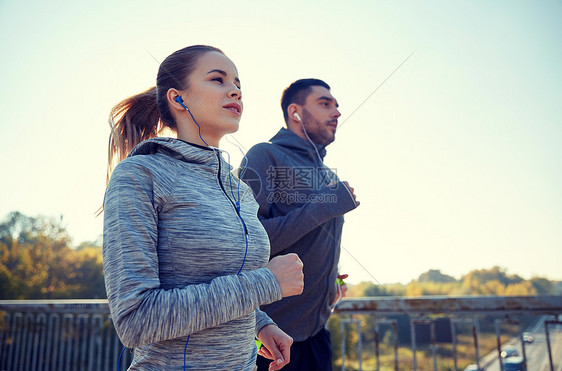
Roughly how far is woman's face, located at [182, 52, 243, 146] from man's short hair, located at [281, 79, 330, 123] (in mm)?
1396

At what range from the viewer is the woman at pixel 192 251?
2.57ft

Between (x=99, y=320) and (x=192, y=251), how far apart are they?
3333mm

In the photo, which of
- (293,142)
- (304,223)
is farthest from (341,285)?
(293,142)

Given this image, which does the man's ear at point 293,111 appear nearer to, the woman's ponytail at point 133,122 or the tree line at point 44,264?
the woman's ponytail at point 133,122

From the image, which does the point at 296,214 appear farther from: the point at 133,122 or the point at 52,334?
the point at 52,334

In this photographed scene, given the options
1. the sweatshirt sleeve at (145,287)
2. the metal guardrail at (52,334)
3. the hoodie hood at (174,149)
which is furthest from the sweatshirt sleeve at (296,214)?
the metal guardrail at (52,334)

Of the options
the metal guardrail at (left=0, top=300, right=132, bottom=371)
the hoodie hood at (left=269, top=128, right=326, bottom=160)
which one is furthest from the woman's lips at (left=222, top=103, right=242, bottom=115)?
the metal guardrail at (left=0, top=300, right=132, bottom=371)

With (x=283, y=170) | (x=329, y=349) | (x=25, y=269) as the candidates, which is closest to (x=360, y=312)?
(x=329, y=349)

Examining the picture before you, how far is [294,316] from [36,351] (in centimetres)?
352

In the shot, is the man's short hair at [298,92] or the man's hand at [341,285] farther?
the man's short hair at [298,92]

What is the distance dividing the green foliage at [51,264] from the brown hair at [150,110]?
103 ft

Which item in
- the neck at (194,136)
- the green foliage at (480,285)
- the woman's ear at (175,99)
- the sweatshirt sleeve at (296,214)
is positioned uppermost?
the woman's ear at (175,99)

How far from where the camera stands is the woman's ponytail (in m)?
1.38

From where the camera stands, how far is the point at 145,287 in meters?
0.77
